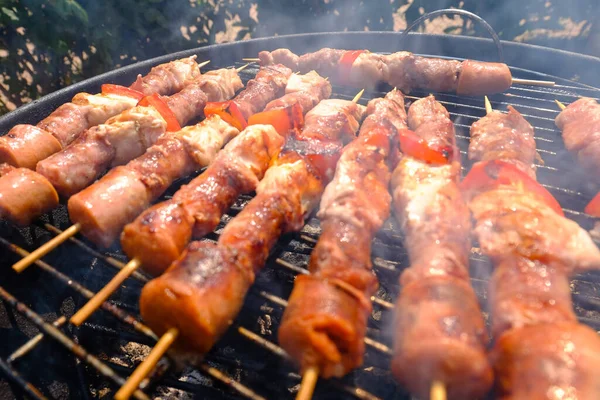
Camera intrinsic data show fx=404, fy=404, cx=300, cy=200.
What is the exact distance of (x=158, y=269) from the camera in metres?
2.48

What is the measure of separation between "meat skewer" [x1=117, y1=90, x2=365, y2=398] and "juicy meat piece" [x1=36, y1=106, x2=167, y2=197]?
1.21 metres

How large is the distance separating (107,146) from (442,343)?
279cm

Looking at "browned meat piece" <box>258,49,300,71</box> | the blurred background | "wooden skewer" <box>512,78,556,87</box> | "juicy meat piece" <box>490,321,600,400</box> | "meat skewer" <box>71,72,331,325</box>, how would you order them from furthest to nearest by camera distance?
the blurred background, "browned meat piece" <box>258,49,300,71</box>, "wooden skewer" <box>512,78,556,87</box>, "meat skewer" <box>71,72,331,325</box>, "juicy meat piece" <box>490,321,600,400</box>

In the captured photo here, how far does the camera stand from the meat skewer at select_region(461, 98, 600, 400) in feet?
5.33

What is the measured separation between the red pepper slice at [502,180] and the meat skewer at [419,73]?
1.91 metres

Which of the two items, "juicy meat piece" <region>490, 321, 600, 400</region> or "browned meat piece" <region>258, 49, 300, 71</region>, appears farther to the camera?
"browned meat piece" <region>258, 49, 300, 71</region>

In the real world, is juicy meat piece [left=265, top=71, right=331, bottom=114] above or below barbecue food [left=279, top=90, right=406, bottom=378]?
above

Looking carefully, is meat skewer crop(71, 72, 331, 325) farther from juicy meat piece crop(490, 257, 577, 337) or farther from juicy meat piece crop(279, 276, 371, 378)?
juicy meat piece crop(490, 257, 577, 337)

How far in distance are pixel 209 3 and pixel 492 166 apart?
21.8 ft

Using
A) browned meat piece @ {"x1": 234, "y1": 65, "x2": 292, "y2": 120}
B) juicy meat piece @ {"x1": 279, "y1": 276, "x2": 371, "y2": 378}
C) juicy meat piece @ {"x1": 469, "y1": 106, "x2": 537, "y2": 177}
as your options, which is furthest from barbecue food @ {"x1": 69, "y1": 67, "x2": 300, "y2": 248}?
juicy meat piece @ {"x1": 469, "y1": 106, "x2": 537, "y2": 177}

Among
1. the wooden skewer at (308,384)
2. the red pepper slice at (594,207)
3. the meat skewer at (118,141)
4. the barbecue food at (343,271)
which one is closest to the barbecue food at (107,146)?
the meat skewer at (118,141)

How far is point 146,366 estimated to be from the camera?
6.00 feet

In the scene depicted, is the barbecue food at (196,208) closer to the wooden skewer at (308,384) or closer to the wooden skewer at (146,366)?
the wooden skewer at (146,366)

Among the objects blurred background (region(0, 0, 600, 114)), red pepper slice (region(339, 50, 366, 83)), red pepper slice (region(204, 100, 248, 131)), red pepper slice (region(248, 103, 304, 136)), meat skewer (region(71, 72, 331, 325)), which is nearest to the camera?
meat skewer (region(71, 72, 331, 325))
